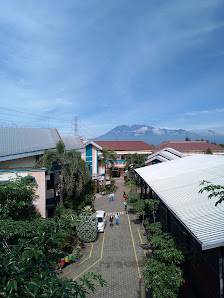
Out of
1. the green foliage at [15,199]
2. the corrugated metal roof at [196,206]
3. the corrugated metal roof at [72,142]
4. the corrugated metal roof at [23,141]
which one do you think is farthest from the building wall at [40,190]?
the corrugated metal roof at [72,142]

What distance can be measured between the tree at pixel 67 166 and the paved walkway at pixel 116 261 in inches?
168

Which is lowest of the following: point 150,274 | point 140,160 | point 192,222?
point 150,274

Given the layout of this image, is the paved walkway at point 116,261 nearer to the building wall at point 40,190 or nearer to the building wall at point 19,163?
the building wall at point 40,190

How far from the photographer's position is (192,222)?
6914mm

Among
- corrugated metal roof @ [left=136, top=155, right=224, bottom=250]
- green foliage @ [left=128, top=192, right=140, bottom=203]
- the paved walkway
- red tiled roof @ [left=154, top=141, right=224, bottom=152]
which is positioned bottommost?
the paved walkway

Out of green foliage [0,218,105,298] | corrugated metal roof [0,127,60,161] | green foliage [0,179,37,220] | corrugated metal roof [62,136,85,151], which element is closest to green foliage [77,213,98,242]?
green foliage [0,179,37,220]

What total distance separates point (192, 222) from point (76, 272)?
742 cm

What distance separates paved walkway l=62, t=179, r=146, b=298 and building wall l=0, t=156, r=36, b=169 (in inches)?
299

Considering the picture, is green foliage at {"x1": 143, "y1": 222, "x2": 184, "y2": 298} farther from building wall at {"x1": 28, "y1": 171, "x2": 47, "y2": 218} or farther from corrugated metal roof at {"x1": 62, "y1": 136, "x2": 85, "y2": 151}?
corrugated metal roof at {"x1": 62, "y1": 136, "x2": 85, "y2": 151}

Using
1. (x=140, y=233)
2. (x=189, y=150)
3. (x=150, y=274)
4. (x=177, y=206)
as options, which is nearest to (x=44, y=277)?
(x=150, y=274)

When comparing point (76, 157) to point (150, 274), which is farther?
point (76, 157)

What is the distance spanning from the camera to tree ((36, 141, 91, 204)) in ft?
46.8

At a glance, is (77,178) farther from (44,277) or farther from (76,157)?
(44,277)

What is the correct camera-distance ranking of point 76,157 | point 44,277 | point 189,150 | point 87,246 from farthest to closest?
1. point 189,150
2. point 76,157
3. point 87,246
4. point 44,277
